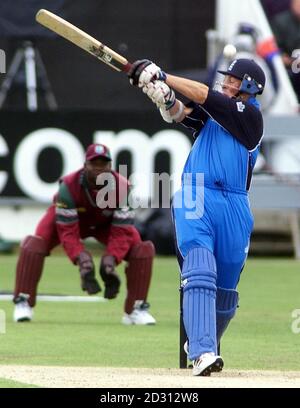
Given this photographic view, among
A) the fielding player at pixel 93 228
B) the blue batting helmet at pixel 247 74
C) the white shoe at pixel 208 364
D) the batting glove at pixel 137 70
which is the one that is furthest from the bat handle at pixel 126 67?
the fielding player at pixel 93 228

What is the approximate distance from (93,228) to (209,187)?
4.31m

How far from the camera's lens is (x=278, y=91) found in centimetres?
2066

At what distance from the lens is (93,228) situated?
45.3 ft

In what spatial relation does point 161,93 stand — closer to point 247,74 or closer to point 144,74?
point 144,74

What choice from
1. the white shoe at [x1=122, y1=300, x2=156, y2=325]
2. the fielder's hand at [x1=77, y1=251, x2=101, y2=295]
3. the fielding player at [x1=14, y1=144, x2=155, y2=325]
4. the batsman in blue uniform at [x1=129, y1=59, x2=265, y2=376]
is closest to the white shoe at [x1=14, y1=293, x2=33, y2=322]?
the fielding player at [x1=14, y1=144, x2=155, y2=325]

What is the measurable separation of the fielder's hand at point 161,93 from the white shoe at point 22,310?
14.6ft

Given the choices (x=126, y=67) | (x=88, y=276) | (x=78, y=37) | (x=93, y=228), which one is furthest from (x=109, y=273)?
(x=126, y=67)

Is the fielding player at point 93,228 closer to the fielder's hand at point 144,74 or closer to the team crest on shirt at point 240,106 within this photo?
the team crest on shirt at point 240,106

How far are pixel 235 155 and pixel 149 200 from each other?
398 inches

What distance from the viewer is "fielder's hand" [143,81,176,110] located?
371 inches
